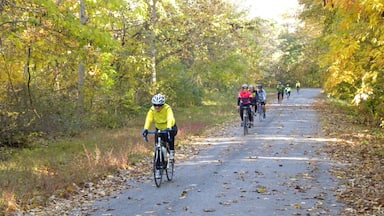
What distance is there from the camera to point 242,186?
9.95 m

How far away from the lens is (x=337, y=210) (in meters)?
8.00

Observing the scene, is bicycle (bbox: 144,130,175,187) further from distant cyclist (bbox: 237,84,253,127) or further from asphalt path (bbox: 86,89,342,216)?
distant cyclist (bbox: 237,84,253,127)

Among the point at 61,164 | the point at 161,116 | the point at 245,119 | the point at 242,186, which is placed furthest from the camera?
the point at 245,119

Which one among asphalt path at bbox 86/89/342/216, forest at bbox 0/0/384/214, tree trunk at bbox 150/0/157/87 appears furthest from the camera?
tree trunk at bbox 150/0/157/87

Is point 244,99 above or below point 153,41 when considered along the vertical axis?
below

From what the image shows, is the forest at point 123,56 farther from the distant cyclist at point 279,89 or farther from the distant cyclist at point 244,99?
the distant cyclist at point 279,89

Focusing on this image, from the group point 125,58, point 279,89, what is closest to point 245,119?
point 125,58

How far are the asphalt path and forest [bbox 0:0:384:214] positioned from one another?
2.19 metres

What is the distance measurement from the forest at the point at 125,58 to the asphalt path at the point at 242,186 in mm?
2190

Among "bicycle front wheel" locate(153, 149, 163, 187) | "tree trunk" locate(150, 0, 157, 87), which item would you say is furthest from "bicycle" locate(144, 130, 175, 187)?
"tree trunk" locate(150, 0, 157, 87)

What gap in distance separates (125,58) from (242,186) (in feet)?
54.4

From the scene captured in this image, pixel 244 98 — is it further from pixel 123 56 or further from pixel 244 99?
pixel 123 56

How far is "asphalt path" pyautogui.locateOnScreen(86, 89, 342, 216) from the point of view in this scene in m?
8.24

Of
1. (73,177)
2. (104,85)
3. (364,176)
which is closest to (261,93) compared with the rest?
(104,85)
